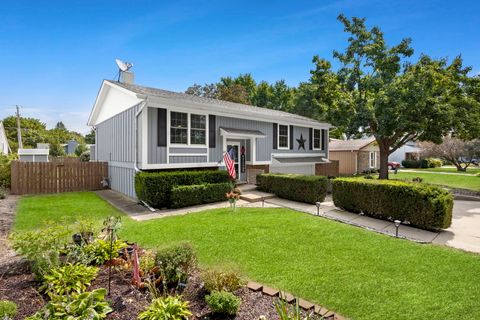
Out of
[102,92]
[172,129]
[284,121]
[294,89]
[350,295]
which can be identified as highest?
[294,89]

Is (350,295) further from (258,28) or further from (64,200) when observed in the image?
(258,28)

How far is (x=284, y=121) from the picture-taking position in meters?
15.3

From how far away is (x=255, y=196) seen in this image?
11.1 metres

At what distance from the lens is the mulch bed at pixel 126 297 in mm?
2918

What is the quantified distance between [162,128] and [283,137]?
25.0ft

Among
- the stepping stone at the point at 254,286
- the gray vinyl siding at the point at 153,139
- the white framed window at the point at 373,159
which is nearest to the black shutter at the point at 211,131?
the gray vinyl siding at the point at 153,139

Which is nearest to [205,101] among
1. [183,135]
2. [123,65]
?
[183,135]

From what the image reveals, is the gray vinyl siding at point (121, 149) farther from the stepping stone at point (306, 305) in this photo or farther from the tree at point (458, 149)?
the tree at point (458, 149)

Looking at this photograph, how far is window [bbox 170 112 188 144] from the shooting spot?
423 inches

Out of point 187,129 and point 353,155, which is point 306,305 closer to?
point 187,129

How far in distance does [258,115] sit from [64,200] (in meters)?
9.32

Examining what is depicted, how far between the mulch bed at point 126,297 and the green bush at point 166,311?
0.25m

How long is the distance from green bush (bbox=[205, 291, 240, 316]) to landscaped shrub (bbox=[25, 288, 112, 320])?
104 centimetres

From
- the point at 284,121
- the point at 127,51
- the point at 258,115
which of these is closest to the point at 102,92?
the point at 127,51
